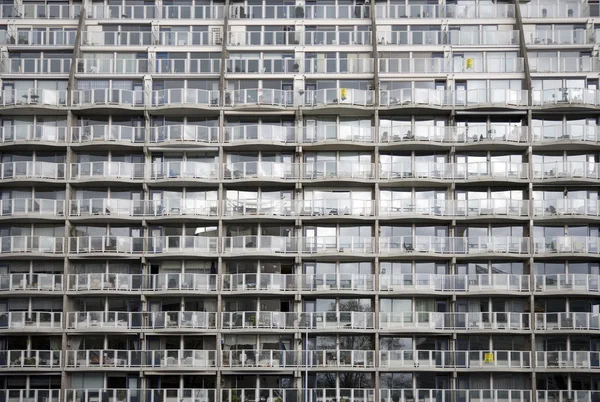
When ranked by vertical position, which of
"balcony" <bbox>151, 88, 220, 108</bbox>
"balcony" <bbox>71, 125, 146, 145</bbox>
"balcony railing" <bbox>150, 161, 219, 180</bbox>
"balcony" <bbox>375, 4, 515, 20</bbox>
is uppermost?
"balcony" <bbox>375, 4, 515, 20</bbox>

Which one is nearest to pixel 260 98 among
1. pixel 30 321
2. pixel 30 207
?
pixel 30 207

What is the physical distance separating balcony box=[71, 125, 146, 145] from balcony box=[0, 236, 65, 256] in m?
5.81

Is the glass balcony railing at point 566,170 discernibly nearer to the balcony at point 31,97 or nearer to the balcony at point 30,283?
the balcony at point 31,97

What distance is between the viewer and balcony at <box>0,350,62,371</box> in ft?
219

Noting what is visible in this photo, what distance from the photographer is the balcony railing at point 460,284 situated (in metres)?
67.8

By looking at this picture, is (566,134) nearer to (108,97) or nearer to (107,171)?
(107,171)

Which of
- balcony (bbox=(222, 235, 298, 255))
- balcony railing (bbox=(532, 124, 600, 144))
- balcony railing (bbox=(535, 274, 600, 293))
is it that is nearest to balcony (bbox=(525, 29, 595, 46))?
balcony railing (bbox=(532, 124, 600, 144))

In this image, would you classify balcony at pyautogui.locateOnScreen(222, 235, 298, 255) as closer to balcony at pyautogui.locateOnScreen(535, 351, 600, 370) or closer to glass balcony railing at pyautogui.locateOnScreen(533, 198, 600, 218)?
glass balcony railing at pyautogui.locateOnScreen(533, 198, 600, 218)

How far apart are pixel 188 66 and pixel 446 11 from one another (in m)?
16.0

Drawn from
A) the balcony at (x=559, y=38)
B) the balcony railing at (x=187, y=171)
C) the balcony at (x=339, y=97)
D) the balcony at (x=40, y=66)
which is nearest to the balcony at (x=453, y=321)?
the balcony at (x=339, y=97)

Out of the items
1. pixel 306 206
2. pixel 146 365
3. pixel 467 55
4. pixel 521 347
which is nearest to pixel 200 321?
pixel 146 365

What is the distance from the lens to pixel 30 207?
69.4 metres

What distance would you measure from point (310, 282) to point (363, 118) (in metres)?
10.5

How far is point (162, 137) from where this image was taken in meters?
70.0
